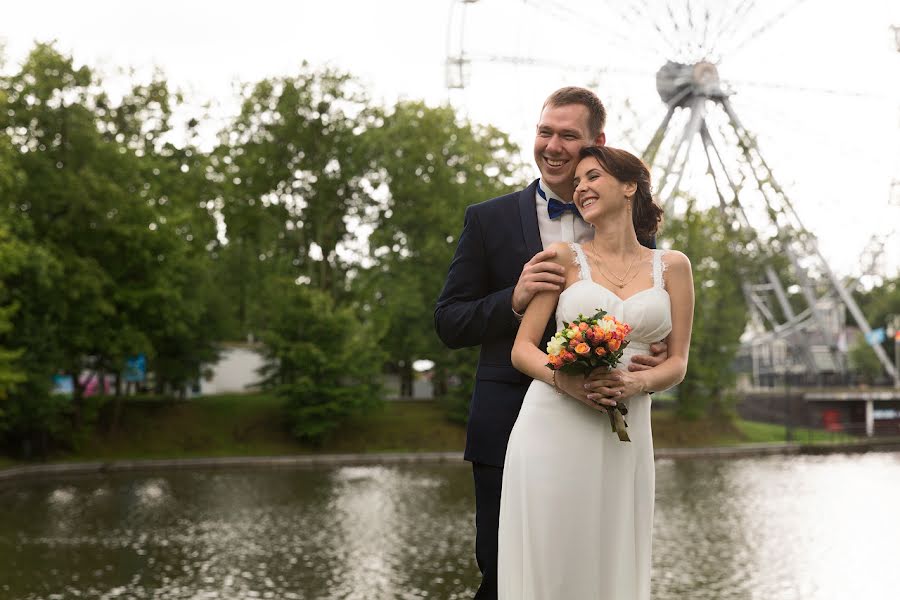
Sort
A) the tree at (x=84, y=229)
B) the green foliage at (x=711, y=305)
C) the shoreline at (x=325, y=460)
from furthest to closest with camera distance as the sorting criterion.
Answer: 1. the green foliage at (x=711, y=305)
2. the tree at (x=84, y=229)
3. the shoreline at (x=325, y=460)

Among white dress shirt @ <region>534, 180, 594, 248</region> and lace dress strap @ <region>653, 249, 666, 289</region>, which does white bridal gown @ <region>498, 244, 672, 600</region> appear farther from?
white dress shirt @ <region>534, 180, 594, 248</region>

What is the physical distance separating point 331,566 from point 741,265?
39.8 m

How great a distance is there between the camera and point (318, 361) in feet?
129

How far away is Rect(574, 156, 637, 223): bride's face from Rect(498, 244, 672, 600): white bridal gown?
7.6 inches

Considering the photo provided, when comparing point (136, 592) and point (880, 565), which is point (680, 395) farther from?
point (136, 592)

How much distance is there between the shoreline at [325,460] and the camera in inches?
1293

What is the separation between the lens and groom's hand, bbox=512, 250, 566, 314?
13.7 feet

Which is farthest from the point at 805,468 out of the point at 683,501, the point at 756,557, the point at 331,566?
the point at 331,566

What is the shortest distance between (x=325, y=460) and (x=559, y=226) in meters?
32.5

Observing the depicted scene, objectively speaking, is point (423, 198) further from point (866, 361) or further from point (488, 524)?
point (488, 524)

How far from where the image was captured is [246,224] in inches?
1809

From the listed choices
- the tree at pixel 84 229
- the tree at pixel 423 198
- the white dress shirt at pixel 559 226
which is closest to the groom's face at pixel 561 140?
the white dress shirt at pixel 559 226

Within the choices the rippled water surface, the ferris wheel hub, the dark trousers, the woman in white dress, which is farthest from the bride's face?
the ferris wheel hub

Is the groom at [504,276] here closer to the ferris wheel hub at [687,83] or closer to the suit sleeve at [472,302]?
the suit sleeve at [472,302]
